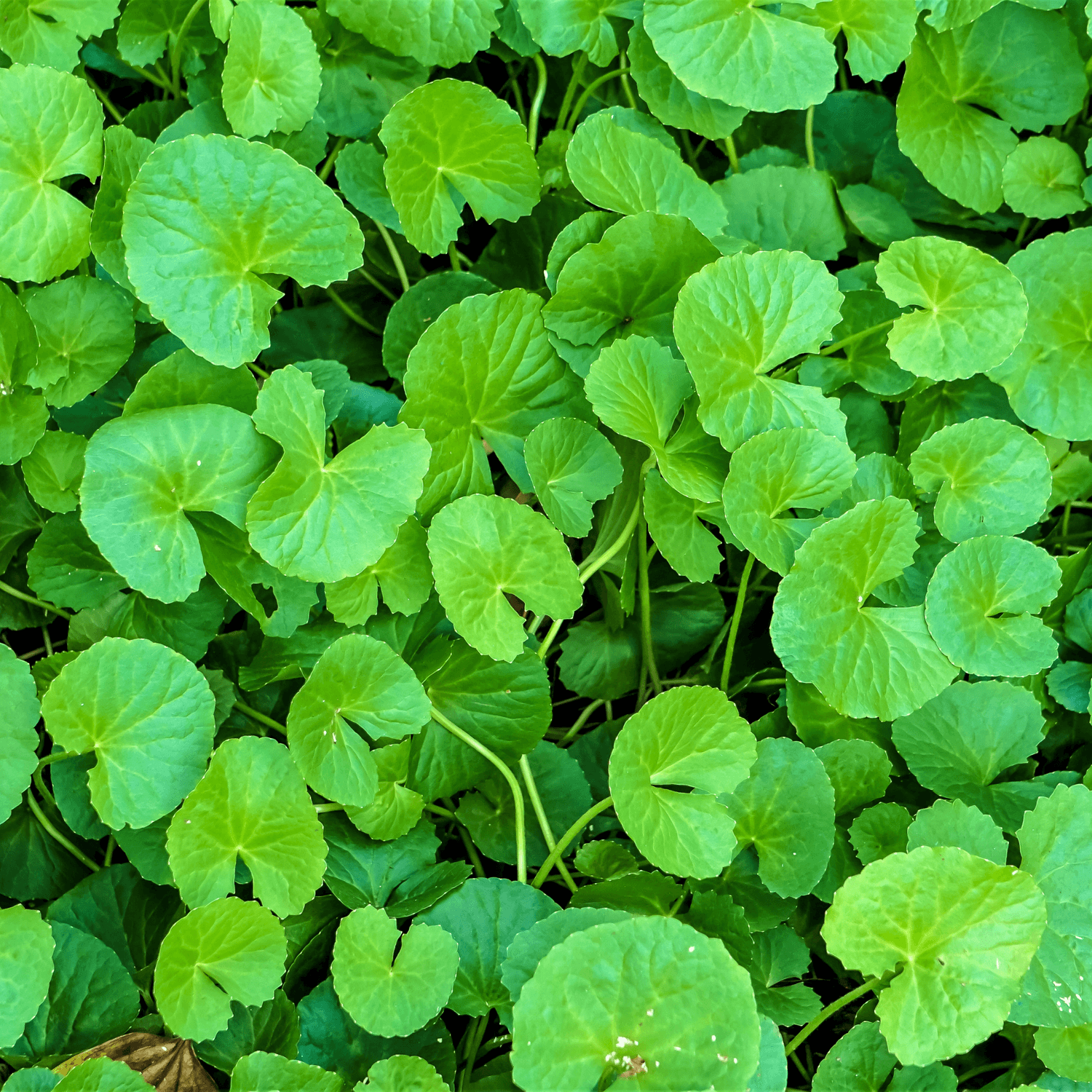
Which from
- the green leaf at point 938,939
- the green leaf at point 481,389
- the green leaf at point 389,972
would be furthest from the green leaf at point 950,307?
the green leaf at point 389,972

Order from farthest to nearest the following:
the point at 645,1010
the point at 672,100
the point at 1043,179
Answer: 1. the point at 1043,179
2. the point at 672,100
3. the point at 645,1010

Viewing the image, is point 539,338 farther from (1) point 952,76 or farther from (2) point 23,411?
(1) point 952,76

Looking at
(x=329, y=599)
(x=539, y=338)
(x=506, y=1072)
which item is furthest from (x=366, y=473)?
(x=506, y=1072)

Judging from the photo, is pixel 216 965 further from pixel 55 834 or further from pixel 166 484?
pixel 166 484

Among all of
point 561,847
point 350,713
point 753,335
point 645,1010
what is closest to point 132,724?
point 350,713

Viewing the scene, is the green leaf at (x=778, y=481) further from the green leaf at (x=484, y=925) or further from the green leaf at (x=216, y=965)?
the green leaf at (x=216, y=965)

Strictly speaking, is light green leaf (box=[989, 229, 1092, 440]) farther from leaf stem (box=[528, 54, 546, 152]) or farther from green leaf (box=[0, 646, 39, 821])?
green leaf (box=[0, 646, 39, 821])
